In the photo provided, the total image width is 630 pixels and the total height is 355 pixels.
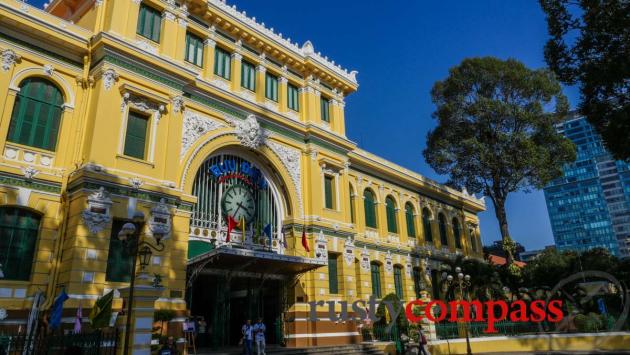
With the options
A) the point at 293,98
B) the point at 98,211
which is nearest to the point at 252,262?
the point at 98,211

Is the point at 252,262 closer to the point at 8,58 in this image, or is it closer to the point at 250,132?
the point at 250,132

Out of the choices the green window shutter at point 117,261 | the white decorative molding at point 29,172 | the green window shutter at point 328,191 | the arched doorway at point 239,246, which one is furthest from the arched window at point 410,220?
the white decorative molding at point 29,172

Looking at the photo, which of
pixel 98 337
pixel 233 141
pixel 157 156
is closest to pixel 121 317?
pixel 98 337

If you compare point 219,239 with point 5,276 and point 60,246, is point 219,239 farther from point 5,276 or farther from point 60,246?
point 5,276

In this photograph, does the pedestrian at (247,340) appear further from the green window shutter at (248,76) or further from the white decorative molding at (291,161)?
the green window shutter at (248,76)

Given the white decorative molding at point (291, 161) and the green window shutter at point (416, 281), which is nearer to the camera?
the white decorative molding at point (291, 161)

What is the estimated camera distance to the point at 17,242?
42.7ft

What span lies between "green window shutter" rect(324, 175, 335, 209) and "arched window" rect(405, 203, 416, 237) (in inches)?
372

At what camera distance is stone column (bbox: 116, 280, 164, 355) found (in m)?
10.3

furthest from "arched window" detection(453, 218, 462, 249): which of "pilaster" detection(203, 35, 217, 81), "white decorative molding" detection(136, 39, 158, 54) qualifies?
"white decorative molding" detection(136, 39, 158, 54)

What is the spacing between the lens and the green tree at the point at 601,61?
14453 millimetres

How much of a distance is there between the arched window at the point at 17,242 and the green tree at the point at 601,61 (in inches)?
724

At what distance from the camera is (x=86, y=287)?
12.8m

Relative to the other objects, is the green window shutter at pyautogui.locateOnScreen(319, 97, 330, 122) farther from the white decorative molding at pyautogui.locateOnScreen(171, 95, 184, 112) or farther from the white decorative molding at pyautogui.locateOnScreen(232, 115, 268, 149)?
the white decorative molding at pyautogui.locateOnScreen(171, 95, 184, 112)
